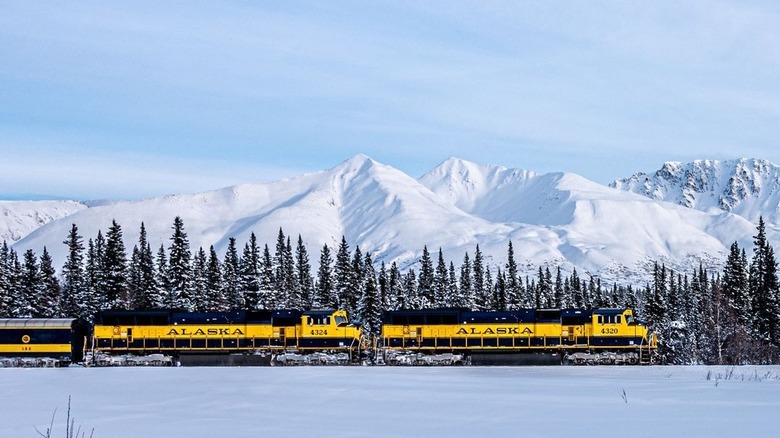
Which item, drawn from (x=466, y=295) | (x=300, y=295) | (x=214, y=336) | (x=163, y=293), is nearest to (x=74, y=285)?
(x=163, y=293)

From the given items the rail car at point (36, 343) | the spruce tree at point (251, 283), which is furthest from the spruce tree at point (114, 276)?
the rail car at point (36, 343)

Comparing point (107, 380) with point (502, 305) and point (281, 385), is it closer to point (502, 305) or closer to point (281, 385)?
point (281, 385)

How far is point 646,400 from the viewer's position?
871 inches

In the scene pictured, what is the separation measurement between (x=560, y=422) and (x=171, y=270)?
210 ft

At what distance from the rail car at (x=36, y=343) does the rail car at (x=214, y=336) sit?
1650mm

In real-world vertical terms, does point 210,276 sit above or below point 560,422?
above

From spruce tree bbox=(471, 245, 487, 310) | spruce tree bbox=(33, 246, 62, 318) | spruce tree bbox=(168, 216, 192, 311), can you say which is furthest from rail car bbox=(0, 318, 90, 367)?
spruce tree bbox=(471, 245, 487, 310)

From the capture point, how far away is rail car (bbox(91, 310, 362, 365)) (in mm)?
50844

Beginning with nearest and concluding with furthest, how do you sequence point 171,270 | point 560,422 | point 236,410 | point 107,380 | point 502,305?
point 560,422
point 236,410
point 107,380
point 171,270
point 502,305

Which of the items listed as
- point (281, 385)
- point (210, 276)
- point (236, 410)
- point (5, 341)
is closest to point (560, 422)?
point (236, 410)

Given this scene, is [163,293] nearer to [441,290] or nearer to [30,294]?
[30,294]

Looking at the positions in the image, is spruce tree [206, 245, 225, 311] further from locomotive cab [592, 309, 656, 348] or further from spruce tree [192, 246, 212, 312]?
locomotive cab [592, 309, 656, 348]

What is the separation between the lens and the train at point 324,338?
4944 cm

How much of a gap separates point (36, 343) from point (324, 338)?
57.2 feet
